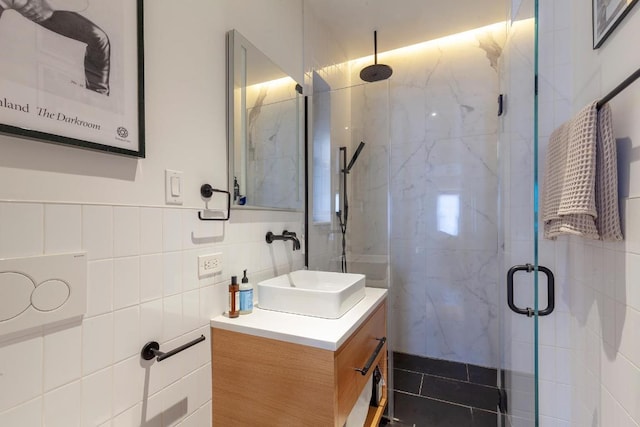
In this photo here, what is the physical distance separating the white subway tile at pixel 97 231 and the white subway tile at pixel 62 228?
1 centimetres

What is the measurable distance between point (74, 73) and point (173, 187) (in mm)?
411

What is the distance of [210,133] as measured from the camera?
1241 mm

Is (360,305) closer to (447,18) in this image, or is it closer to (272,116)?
(272,116)

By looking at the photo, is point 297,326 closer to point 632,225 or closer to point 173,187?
point 173,187

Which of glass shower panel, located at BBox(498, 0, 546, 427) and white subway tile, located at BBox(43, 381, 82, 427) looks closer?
white subway tile, located at BBox(43, 381, 82, 427)

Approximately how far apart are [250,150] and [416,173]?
5.40 ft

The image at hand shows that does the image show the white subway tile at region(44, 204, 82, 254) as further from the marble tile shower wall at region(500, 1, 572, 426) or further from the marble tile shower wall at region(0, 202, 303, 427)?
the marble tile shower wall at region(500, 1, 572, 426)

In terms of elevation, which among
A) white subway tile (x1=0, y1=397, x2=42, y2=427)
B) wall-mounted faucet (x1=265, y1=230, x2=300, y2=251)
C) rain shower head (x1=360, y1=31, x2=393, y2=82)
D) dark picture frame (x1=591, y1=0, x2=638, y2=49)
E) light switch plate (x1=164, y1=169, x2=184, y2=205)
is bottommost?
white subway tile (x1=0, y1=397, x2=42, y2=427)

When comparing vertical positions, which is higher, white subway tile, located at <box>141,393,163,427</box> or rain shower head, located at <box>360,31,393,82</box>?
rain shower head, located at <box>360,31,393,82</box>

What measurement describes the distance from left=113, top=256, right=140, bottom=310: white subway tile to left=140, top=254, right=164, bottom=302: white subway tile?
0.02m

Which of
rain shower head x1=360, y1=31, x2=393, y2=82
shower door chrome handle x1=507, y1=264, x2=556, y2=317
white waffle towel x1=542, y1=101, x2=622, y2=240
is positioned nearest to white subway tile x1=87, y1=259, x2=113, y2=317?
white waffle towel x1=542, y1=101, x2=622, y2=240

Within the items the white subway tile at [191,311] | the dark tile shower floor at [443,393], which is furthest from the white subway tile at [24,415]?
the dark tile shower floor at [443,393]

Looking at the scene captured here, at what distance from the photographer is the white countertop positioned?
104 centimetres

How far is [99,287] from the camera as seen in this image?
2.72ft
